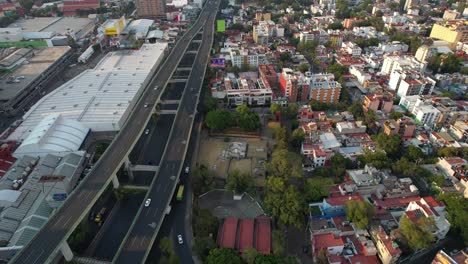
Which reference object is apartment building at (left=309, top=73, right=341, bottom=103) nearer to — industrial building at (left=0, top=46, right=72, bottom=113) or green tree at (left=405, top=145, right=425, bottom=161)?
green tree at (left=405, top=145, right=425, bottom=161)

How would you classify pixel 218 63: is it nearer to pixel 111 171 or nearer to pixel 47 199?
pixel 111 171

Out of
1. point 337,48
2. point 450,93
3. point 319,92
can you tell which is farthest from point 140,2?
point 450,93

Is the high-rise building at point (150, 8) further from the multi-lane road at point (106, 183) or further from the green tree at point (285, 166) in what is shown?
the green tree at point (285, 166)

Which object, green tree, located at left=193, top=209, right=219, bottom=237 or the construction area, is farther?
the construction area

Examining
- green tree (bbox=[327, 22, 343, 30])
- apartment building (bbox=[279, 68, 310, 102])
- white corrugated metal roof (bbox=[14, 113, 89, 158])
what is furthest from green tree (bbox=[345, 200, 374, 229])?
green tree (bbox=[327, 22, 343, 30])

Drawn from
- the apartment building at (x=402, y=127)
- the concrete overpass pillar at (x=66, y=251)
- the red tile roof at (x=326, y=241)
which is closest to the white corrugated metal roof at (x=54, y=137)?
the concrete overpass pillar at (x=66, y=251)

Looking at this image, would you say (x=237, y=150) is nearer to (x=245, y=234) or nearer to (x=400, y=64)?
(x=245, y=234)
